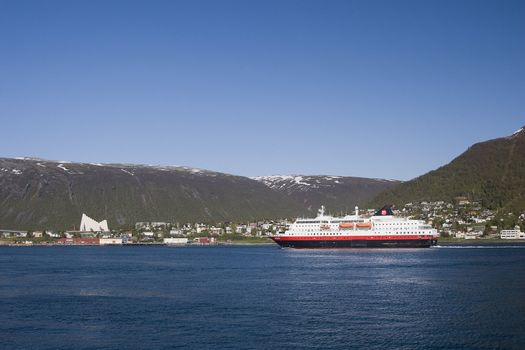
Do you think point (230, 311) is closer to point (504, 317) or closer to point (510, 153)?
point (504, 317)

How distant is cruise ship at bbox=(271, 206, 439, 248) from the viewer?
105562 mm

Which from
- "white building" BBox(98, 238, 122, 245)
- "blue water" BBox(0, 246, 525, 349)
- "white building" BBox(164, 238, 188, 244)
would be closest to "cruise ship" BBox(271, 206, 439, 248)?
"blue water" BBox(0, 246, 525, 349)

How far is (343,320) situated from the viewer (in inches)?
1303

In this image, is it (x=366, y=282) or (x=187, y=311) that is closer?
(x=187, y=311)

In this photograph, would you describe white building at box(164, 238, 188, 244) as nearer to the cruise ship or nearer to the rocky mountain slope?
the rocky mountain slope

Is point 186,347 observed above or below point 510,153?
below

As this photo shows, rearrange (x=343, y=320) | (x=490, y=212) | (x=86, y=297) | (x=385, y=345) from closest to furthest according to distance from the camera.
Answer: (x=385, y=345) → (x=343, y=320) → (x=86, y=297) → (x=490, y=212)

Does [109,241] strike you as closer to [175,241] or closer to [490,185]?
[175,241]

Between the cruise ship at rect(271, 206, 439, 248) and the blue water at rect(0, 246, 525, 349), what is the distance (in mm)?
46168

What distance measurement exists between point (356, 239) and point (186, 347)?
81718 mm

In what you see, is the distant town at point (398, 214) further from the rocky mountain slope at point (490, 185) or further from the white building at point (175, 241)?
the rocky mountain slope at point (490, 185)

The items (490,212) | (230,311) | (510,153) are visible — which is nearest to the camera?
(230,311)

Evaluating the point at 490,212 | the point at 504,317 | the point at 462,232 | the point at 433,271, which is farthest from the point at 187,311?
the point at 490,212

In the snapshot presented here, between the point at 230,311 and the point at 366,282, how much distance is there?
1709cm
